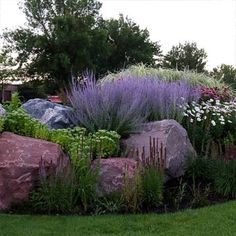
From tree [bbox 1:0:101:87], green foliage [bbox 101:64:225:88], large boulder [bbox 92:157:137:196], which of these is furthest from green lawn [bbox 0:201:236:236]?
tree [bbox 1:0:101:87]

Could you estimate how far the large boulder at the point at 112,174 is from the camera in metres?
6.77

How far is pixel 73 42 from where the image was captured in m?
41.6

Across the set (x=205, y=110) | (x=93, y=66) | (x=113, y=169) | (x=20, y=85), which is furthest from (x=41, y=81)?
(x=113, y=169)

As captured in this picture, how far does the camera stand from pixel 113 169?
695 cm

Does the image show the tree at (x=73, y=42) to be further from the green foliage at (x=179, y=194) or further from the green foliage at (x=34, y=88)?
the green foliage at (x=179, y=194)

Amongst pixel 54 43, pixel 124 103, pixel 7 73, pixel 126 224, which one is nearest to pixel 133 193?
pixel 126 224

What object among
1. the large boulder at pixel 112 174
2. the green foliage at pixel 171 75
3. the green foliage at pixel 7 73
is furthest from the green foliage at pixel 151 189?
the green foliage at pixel 7 73

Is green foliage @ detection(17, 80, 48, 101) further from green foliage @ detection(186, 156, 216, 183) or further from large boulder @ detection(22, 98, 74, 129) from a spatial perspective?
green foliage @ detection(186, 156, 216, 183)

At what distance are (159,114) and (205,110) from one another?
127 centimetres

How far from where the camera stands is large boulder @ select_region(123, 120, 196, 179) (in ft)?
25.3

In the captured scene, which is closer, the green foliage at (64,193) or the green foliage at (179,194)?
the green foliage at (64,193)

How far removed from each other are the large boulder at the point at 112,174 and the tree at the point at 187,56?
150 ft

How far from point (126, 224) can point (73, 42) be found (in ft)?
120

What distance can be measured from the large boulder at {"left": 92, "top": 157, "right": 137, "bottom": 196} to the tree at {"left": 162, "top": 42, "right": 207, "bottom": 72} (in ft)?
150
